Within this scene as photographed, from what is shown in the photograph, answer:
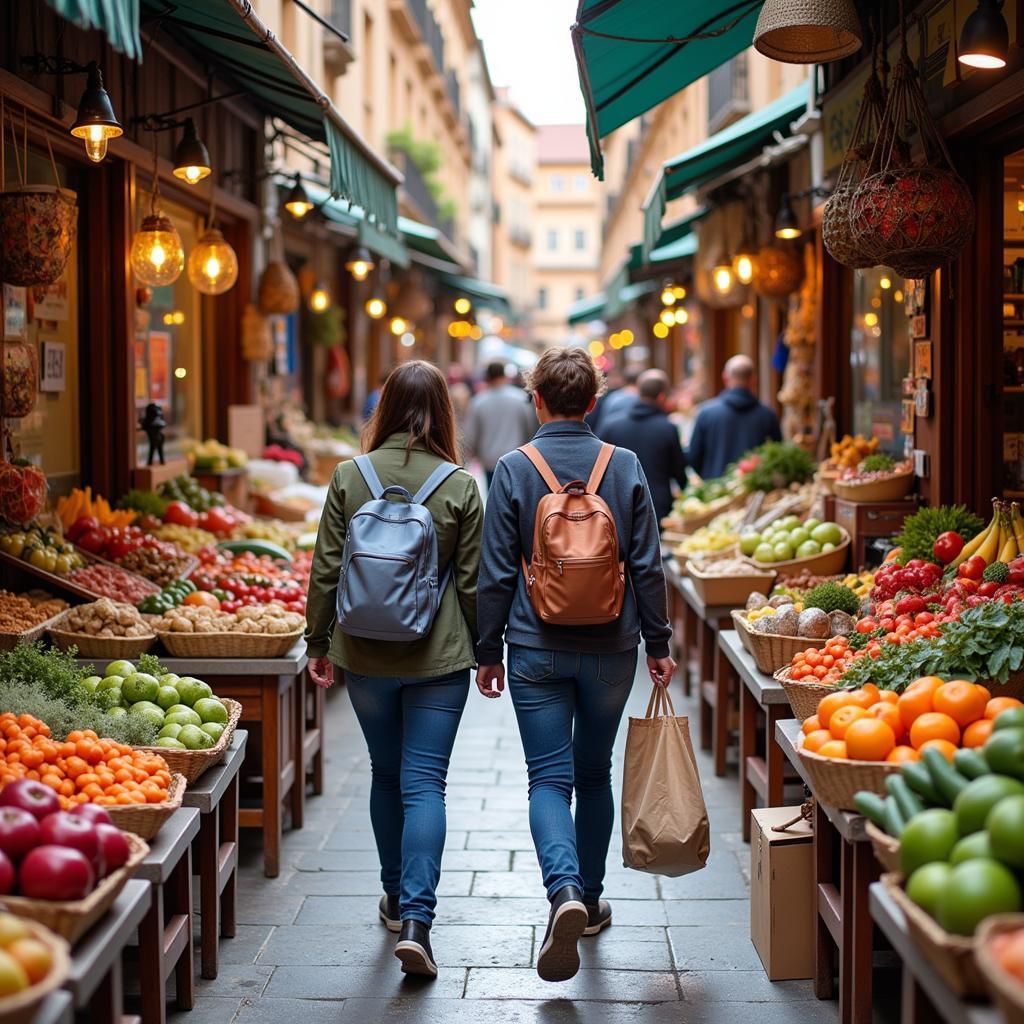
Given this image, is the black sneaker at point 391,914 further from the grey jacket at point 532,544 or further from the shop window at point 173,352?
the shop window at point 173,352

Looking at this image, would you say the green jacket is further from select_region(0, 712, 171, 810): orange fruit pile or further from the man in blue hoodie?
the man in blue hoodie

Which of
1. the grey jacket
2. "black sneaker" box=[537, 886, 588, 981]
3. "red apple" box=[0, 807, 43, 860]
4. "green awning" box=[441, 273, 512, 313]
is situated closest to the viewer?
"red apple" box=[0, 807, 43, 860]

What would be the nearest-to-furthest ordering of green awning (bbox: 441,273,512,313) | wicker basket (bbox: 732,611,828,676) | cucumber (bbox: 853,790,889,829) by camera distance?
cucumber (bbox: 853,790,889,829) < wicker basket (bbox: 732,611,828,676) < green awning (bbox: 441,273,512,313)

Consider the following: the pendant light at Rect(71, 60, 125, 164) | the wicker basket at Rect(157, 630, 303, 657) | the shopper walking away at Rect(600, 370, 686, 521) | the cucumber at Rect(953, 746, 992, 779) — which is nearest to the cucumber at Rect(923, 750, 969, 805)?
the cucumber at Rect(953, 746, 992, 779)

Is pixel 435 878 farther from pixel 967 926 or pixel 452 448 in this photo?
pixel 967 926

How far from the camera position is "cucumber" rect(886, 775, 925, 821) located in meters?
3.56

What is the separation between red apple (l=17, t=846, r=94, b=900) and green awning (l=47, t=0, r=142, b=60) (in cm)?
197

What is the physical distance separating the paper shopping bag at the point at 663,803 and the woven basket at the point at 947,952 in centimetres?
163

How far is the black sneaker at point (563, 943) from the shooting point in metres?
4.39

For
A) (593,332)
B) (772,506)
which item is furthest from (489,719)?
(593,332)

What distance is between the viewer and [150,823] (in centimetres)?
414

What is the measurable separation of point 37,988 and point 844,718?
2.50 meters

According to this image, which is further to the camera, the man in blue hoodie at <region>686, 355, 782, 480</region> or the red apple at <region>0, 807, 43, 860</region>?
the man in blue hoodie at <region>686, 355, 782, 480</region>

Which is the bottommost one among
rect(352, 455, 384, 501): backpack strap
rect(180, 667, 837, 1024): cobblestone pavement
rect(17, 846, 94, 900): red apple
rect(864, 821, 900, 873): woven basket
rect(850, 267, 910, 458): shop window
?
rect(180, 667, 837, 1024): cobblestone pavement
